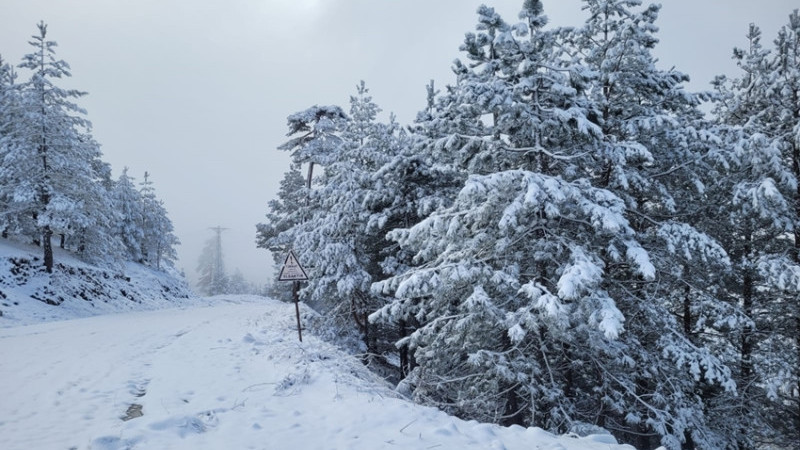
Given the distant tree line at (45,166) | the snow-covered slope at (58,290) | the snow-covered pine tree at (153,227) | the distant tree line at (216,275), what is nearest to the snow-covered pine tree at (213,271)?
the distant tree line at (216,275)

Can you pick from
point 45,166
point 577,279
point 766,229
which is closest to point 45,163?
point 45,166

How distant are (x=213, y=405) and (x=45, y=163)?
25.0 metres

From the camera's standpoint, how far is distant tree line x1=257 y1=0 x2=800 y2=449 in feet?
29.2

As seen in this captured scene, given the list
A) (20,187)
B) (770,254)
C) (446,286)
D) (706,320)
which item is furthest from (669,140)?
(20,187)

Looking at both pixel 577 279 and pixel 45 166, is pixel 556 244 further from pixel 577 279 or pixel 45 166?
pixel 45 166

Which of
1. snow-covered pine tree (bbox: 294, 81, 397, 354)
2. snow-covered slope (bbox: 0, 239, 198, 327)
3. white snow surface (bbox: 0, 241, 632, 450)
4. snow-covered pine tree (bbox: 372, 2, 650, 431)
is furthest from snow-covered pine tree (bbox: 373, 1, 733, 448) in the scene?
snow-covered slope (bbox: 0, 239, 198, 327)

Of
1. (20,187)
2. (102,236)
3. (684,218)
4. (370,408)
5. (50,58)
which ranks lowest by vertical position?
(370,408)

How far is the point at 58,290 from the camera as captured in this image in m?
22.1

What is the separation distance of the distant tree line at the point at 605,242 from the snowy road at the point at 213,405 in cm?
247

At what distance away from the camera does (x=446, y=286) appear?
30.3ft

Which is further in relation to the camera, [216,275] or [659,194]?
[216,275]

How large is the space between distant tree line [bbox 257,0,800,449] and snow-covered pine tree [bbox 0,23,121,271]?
20.2m

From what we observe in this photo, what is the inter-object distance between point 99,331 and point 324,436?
12732mm

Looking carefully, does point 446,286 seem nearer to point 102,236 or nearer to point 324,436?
point 324,436
